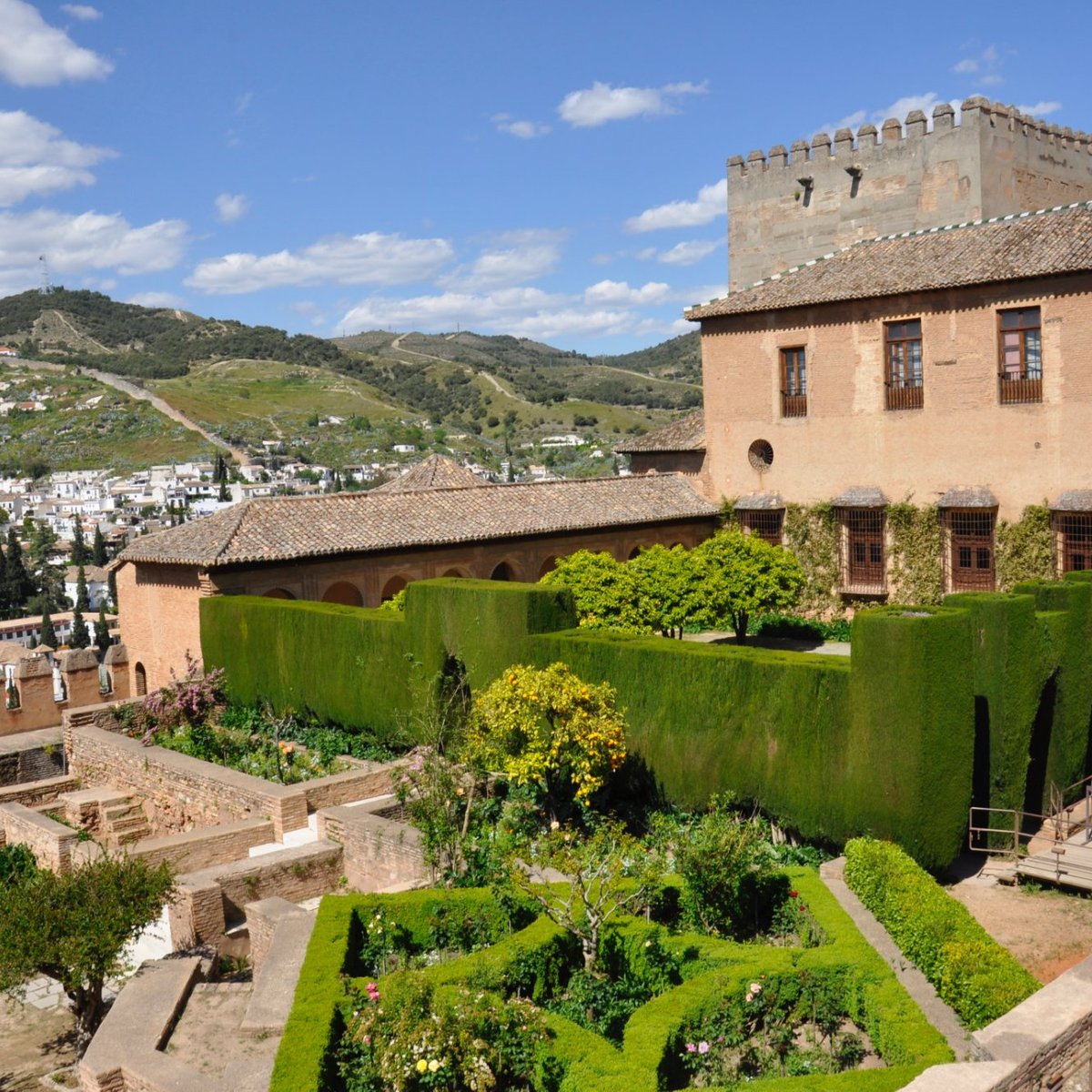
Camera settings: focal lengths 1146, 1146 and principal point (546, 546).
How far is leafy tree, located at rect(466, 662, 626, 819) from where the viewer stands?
47.2 ft

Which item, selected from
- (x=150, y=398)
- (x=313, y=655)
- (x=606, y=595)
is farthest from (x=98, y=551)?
(x=606, y=595)

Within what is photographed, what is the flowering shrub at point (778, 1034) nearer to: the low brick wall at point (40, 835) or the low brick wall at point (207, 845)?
the low brick wall at point (207, 845)

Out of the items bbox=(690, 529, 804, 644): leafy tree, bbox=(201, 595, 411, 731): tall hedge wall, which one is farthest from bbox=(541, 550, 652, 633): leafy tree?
bbox=(201, 595, 411, 731): tall hedge wall

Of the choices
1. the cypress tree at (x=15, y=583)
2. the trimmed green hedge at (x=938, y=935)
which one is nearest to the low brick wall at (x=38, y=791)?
the trimmed green hedge at (x=938, y=935)

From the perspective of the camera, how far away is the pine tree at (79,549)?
85.4 metres

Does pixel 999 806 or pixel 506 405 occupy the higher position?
pixel 506 405

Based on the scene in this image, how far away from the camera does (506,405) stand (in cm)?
12975

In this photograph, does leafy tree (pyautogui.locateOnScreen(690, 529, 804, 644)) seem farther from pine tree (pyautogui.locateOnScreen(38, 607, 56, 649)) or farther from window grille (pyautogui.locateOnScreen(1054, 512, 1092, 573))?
pine tree (pyautogui.locateOnScreen(38, 607, 56, 649))

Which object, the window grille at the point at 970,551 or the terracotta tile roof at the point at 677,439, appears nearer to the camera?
the window grille at the point at 970,551

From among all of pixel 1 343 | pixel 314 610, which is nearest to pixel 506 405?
pixel 1 343

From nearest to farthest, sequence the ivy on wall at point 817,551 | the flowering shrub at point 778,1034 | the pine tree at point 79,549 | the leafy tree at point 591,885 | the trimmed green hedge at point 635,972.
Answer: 1. the trimmed green hedge at point 635,972
2. the flowering shrub at point 778,1034
3. the leafy tree at point 591,885
4. the ivy on wall at point 817,551
5. the pine tree at point 79,549

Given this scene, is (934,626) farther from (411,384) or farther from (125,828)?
(411,384)

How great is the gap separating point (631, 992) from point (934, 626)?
558 centimetres

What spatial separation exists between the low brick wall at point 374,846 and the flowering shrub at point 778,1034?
17.0 feet
